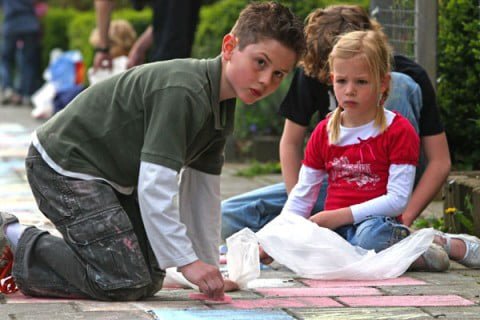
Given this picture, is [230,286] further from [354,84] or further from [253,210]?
[253,210]

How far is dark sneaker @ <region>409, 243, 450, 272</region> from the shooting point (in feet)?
14.9

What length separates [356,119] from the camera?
470 cm

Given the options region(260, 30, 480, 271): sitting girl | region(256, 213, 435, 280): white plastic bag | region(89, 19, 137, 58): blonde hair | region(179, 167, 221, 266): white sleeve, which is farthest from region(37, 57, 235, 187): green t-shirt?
region(89, 19, 137, 58): blonde hair

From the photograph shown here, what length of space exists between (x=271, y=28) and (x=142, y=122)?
55cm

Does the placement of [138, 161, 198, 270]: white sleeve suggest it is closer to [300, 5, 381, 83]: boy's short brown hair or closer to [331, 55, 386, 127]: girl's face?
[331, 55, 386, 127]: girl's face

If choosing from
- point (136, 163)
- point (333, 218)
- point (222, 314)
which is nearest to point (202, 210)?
point (136, 163)

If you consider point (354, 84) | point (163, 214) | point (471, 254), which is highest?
Result: point (354, 84)

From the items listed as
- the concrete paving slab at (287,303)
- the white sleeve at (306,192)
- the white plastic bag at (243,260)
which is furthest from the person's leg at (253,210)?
the concrete paving slab at (287,303)

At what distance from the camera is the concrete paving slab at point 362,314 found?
11.8 ft

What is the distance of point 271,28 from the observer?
3779mm

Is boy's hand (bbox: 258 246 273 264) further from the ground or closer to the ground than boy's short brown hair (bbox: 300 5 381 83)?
closer to the ground

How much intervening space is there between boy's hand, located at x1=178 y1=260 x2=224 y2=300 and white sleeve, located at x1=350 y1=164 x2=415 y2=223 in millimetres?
1095

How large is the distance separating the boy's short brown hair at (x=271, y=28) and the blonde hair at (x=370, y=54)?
2.40ft

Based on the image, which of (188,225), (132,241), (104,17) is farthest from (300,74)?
(104,17)
